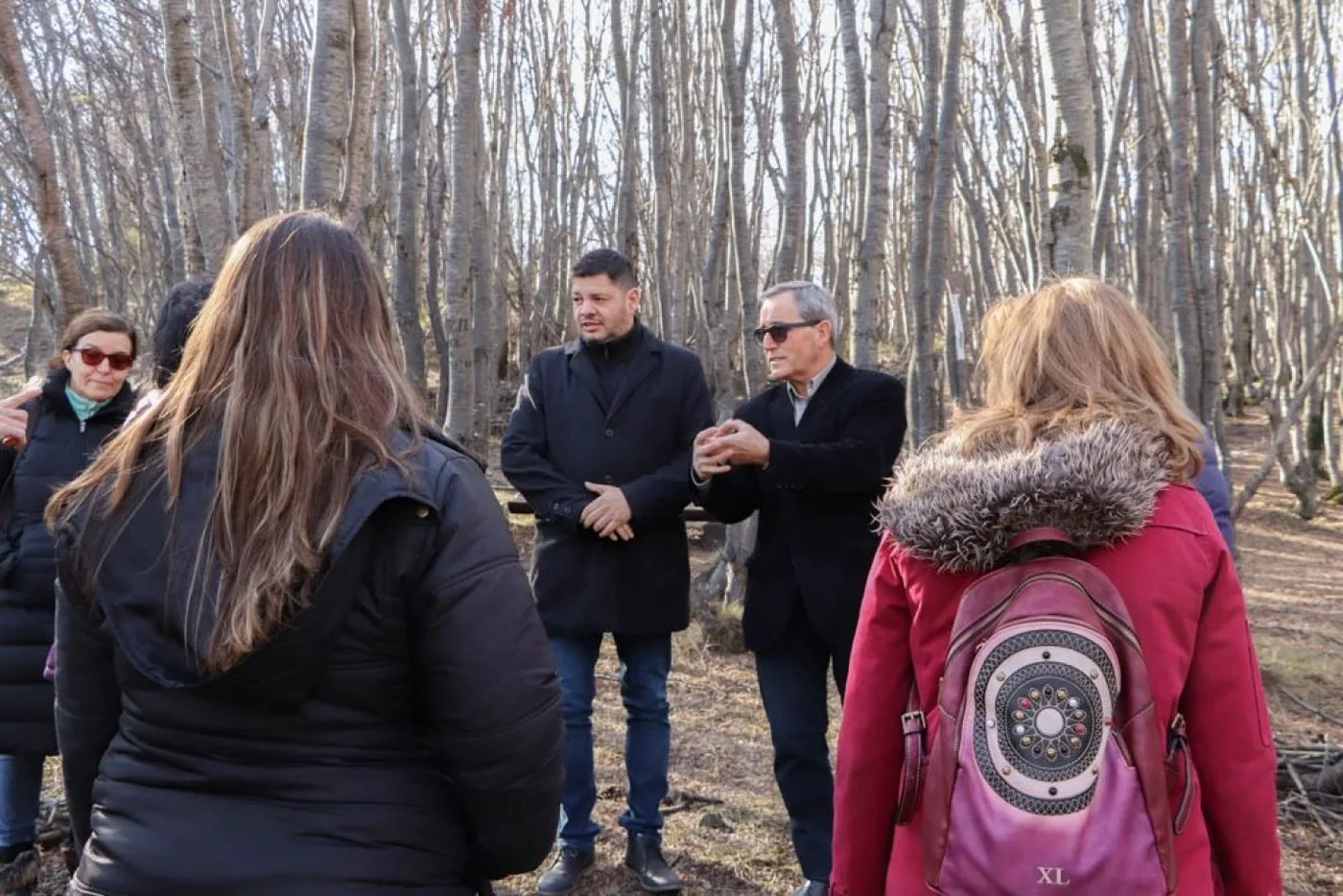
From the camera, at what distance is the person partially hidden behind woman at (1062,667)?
6.00 feet

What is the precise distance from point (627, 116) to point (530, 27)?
236 inches

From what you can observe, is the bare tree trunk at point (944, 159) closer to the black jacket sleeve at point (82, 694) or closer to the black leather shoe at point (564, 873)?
the black leather shoe at point (564, 873)

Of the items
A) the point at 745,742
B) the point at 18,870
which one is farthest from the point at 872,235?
the point at 18,870

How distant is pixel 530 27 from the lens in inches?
695

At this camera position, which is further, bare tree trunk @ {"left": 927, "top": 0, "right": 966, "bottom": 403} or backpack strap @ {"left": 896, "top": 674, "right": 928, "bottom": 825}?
bare tree trunk @ {"left": 927, "top": 0, "right": 966, "bottom": 403}

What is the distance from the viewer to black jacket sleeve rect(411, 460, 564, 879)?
66.7 inches

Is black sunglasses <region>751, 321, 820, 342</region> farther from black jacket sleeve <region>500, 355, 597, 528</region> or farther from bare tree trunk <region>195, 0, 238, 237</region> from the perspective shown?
bare tree trunk <region>195, 0, 238, 237</region>

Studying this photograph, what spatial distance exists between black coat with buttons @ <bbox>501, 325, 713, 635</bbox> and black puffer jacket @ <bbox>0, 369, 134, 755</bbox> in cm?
130

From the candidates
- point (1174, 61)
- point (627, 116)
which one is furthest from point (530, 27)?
point (1174, 61)

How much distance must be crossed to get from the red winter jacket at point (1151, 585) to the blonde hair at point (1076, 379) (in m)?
0.07

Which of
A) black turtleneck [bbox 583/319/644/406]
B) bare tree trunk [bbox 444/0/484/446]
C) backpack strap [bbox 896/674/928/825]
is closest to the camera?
backpack strap [bbox 896/674/928/825]

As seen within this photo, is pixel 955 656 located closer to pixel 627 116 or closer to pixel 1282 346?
pixel 627 116

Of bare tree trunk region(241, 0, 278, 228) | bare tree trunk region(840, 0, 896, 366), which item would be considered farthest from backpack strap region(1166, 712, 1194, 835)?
bare tree trunk region(840, 0, 896, 366)

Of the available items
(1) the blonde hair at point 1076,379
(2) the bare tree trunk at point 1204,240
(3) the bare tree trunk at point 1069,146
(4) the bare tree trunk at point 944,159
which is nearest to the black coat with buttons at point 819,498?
(3) the bare tree trunk at point 1069,146
